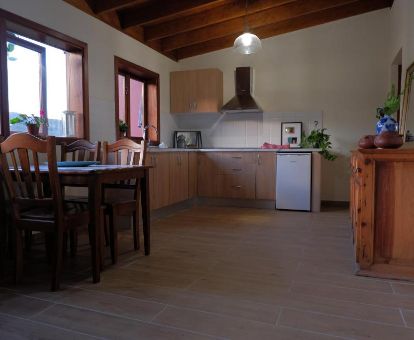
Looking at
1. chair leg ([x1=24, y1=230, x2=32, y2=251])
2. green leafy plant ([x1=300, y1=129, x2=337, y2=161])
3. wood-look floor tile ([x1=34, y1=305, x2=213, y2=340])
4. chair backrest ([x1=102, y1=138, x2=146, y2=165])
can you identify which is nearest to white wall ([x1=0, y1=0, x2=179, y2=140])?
chair backrest ([x1=102, y1=138, x2=146, y2=165])

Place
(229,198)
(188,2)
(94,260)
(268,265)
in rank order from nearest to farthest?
(94,260) < (268,265) < (188,2) < (229,198)

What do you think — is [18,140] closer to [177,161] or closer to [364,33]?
[177,161]

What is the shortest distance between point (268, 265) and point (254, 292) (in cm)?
48

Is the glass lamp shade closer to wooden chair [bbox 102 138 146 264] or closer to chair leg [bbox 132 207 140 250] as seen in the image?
wooden chair [bbox 102 138 146 264]

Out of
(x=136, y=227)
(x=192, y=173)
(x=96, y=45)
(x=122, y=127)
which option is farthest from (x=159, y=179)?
(x=96, y=45)

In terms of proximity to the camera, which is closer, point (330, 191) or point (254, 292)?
point (254, 292)

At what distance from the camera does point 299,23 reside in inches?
192

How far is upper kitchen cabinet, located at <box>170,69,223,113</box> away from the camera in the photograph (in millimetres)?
5141

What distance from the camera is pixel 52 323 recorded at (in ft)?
5.12

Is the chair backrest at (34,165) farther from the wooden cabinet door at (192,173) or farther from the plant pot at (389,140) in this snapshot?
the wooden cabinet door at (192,173)

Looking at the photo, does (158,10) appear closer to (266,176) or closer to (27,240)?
(266,176)

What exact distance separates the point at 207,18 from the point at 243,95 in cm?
123

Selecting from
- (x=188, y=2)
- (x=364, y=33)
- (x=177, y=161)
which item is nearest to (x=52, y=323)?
(x=177, y=161)

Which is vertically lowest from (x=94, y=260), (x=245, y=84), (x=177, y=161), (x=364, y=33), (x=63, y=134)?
(x=94, y=260)
